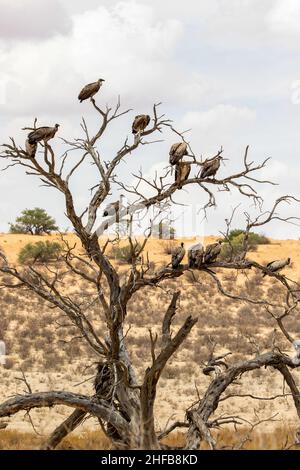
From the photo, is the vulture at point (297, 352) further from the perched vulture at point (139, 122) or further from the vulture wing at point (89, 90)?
the vulture wing at point (89, 90)

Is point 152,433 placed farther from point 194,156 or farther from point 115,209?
point 194,156

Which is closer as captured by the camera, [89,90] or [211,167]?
[211,167]

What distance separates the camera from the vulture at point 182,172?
7.90m

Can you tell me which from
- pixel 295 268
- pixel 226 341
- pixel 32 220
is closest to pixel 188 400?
pixel 226 341

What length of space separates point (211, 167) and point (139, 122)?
0.94 m

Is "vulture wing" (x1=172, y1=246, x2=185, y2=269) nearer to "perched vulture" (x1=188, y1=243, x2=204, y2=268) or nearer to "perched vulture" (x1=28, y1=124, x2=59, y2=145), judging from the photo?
"perched vulture" (x1=188, y1=243, x2=204, y2=268)

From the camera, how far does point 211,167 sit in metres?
8.03

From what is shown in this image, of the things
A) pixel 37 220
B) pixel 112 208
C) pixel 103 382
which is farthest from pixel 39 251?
pixel 112 208

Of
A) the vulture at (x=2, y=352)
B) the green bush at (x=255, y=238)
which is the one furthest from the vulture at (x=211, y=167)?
the green bush at (x=255, y=238)

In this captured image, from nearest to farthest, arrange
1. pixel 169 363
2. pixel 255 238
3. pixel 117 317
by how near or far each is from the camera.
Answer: pixel 117 317
pixel 169 363
pixel 255 238

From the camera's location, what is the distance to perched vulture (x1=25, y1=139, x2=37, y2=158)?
7.53 m

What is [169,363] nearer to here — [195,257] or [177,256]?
[177,256]
